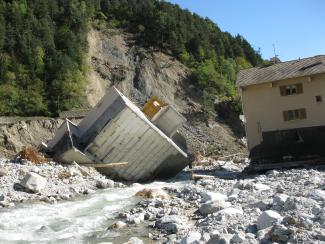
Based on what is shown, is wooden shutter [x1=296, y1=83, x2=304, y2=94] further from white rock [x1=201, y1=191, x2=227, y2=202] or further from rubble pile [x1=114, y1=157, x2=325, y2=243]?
white rock [x1=201, y1=191, x2=227, y2=202]

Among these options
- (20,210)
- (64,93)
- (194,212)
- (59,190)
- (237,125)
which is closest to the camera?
(194,212)

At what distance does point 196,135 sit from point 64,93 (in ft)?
45.5

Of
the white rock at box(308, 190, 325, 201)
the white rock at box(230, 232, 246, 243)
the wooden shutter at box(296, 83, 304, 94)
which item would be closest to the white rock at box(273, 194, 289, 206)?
the white rock at box(308, 190, 325, 201)

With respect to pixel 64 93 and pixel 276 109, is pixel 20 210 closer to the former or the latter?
pixel 276 109

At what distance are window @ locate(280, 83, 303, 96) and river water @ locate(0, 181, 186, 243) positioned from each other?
38.5 feet

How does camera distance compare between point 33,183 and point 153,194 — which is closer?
point 153,194

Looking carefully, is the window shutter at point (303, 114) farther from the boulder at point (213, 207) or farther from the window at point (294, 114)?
the boulder at point (213, 207)

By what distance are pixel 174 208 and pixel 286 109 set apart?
1333cm

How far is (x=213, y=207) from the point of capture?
43.0ft

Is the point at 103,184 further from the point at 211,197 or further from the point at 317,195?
the point at 317,195

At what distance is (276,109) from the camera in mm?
25828

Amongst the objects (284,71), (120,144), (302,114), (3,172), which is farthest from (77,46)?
(3,172)

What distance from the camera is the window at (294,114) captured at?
2533cm

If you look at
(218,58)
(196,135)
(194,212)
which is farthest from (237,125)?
(194,212)
